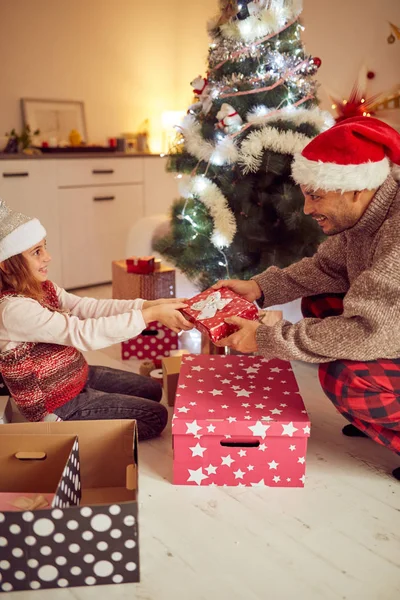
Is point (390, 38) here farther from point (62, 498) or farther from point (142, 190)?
point (62, 498)

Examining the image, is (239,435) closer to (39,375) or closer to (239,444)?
(239,444)

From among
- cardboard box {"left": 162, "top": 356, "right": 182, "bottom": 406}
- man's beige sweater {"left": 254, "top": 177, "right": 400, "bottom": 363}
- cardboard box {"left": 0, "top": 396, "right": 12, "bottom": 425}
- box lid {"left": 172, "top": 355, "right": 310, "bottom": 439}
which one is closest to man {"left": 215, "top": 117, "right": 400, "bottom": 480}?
man's beige sweater {"left": 254, "top": 177, "right": 400, "bottom": 363}

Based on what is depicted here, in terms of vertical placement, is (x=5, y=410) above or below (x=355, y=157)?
below

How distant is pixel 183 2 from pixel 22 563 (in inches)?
173

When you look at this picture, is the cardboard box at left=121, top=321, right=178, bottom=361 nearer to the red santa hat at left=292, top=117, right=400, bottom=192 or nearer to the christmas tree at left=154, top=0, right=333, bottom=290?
the christmas tree at left=154, top=0, right=333, bottom=290

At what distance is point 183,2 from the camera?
4.59 meters

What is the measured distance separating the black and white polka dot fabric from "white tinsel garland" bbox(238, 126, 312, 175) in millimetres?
1471

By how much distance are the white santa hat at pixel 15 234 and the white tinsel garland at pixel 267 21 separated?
118 centimetres

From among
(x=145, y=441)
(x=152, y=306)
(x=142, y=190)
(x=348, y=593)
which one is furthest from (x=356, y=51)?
(x=348, y=593)

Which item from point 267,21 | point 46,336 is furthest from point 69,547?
point 267,21

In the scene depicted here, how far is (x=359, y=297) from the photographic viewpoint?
152 cm

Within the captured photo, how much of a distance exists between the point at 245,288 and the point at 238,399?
44 centimetres

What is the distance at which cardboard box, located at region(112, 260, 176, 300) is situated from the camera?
257cm

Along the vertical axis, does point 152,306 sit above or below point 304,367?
above
